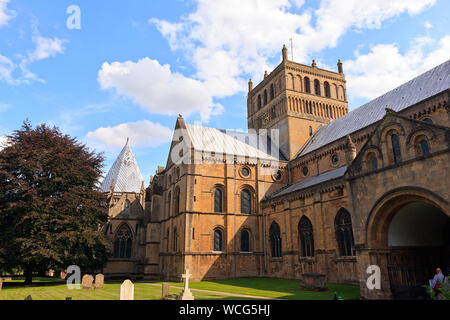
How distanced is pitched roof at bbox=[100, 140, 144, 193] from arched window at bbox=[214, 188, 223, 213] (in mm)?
20911

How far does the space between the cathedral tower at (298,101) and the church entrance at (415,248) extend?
74.8 feet

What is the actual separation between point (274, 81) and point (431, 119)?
82.2ft

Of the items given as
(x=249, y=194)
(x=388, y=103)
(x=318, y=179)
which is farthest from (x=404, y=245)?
(x=249, y=194)

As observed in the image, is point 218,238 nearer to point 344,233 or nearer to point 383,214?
point 344,233

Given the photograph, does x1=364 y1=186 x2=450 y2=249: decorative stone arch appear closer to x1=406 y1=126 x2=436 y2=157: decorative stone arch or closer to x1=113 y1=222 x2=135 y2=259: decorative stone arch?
x1=406 y1=126 x2=436 y2=157: decorative stone arch

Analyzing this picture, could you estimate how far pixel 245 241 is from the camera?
112 feet

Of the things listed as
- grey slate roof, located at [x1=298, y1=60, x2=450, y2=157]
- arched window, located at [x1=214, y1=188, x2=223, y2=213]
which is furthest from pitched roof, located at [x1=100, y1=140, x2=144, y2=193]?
grey slate roof, located at [x1=298, y1=60, x2=450, y2=157]

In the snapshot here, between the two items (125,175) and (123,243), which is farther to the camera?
(125,175)

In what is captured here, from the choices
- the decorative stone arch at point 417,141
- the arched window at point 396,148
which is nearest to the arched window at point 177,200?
the arched window at point 396,148

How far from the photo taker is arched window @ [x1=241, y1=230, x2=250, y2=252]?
33.9 m

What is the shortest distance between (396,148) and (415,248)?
5.55 m
